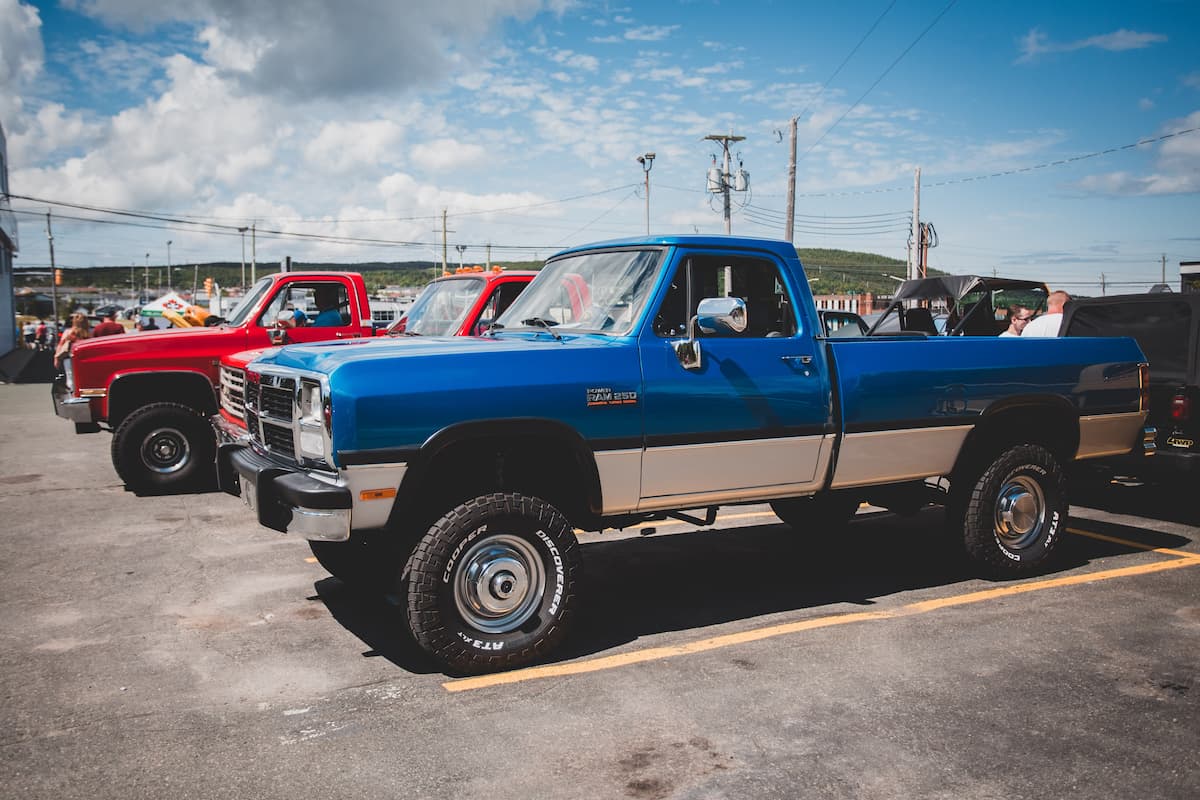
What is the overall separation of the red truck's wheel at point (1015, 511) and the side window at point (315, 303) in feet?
22.6

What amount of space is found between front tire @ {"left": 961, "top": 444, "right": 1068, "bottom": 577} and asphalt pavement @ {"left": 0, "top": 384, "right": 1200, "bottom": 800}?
0.23 metres

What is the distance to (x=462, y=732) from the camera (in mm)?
3914

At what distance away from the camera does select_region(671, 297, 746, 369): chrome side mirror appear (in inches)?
189

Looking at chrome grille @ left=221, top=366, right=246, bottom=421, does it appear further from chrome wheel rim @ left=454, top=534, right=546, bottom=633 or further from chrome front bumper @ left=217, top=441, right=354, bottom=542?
chrome wheel rim @ left=454, top=534, right=546, bottom=633

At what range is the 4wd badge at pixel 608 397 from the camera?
4.67 m

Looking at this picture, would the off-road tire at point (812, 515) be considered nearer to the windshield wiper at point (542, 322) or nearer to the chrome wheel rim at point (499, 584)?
the windshield wiper at point (542, 322)

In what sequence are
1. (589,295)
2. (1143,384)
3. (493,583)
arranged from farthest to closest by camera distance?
(1143,384), (589,295), (493,583)

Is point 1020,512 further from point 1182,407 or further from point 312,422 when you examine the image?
point 312,422

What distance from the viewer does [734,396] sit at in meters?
5.07

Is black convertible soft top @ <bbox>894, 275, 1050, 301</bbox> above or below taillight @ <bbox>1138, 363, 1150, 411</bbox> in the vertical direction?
above

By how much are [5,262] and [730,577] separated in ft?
168

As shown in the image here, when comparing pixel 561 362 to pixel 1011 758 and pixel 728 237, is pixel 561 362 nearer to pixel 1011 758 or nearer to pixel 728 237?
pixel 728 237

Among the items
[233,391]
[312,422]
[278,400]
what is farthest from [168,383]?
[312,422]

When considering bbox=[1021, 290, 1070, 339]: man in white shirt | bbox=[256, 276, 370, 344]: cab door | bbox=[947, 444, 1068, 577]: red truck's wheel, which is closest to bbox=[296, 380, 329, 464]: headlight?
bbox=[947, 444, 1068, 577]: red truck's wheel
